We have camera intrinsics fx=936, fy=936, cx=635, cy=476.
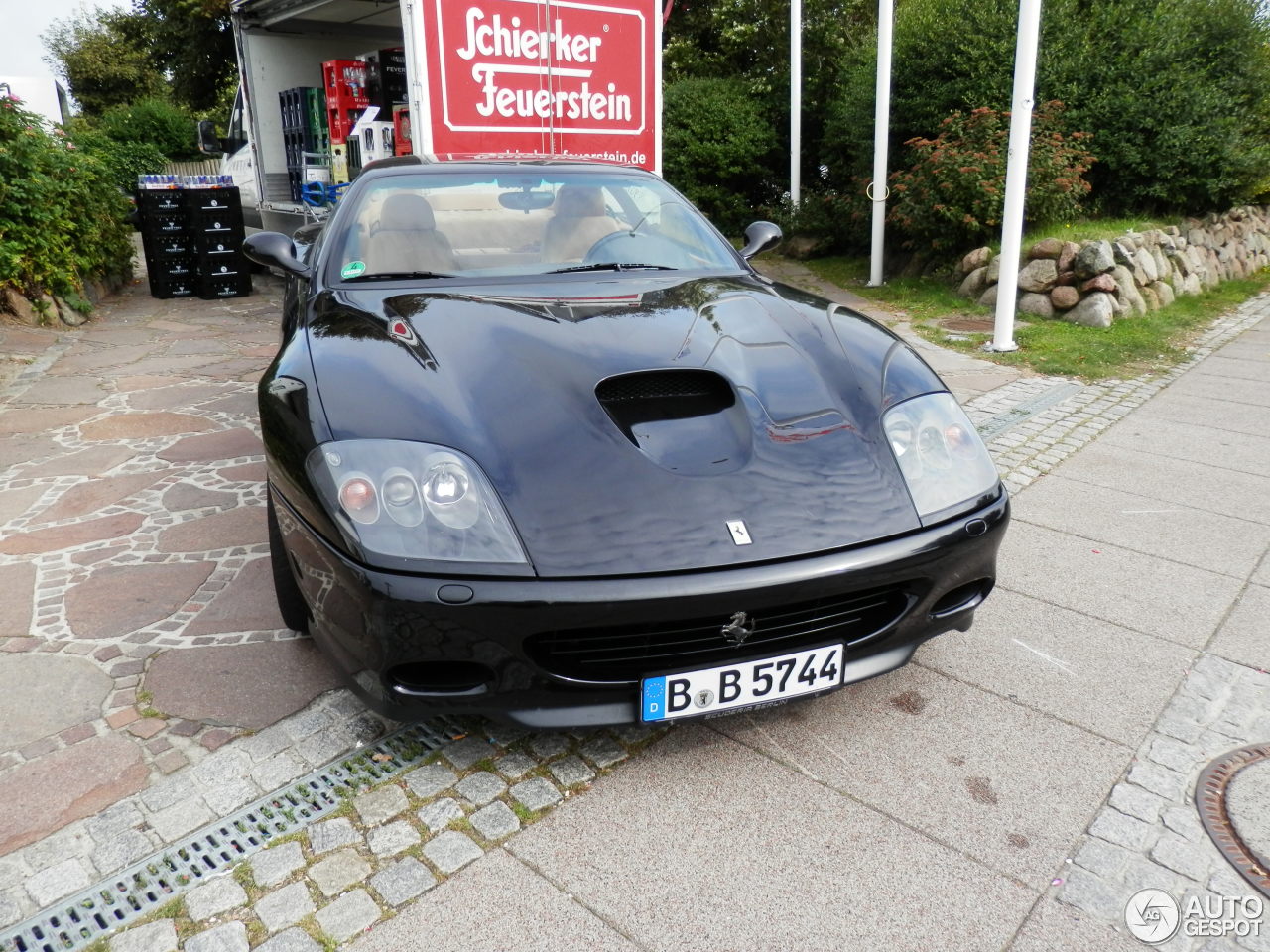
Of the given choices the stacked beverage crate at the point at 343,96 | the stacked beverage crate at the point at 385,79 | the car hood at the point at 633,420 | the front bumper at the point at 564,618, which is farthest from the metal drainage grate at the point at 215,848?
the stacked beverage crate at the point at 385,79

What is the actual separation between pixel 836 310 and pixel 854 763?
144 cm

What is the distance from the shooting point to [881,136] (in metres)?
9.84

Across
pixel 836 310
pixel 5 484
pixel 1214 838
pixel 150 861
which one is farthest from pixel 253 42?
pixel 1214 838

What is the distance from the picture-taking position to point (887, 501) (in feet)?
7.32

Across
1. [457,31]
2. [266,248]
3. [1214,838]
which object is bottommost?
[1214,838]

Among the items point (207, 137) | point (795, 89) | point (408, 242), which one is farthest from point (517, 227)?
point (795, 89)

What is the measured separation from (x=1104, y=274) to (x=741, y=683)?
24.7 ft

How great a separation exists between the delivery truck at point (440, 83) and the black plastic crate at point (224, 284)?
871 mm

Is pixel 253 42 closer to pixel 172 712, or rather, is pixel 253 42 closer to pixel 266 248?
pixel 266 248

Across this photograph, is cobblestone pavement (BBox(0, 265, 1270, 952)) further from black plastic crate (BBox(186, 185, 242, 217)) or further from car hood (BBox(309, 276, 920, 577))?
black plastic crate (BBox(186, 185, 242, 217))

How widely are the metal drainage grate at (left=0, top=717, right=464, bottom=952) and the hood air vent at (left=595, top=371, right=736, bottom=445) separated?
0.96 metres

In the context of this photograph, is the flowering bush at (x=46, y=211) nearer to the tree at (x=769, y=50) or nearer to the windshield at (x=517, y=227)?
the windshield at (x=517, y=227)

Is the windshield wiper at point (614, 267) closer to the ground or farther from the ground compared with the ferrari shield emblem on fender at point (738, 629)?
farther from the ground

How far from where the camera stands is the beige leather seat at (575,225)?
350cm
